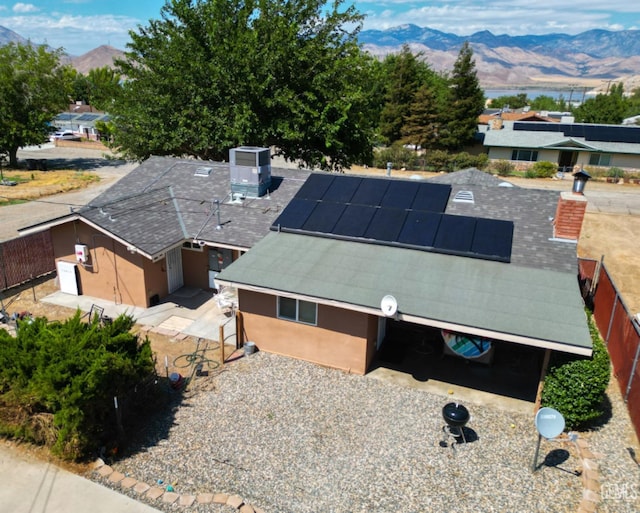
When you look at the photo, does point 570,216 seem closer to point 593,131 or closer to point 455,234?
point 455,234

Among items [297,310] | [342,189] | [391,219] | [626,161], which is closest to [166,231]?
[297,310]

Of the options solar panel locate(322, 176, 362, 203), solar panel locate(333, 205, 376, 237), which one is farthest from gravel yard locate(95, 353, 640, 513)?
solar panel locate(322, 176, 362, 203)

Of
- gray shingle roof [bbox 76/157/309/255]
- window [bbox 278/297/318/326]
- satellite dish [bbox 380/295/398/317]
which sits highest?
gray shingle roof [bbox 76/157/309/255]

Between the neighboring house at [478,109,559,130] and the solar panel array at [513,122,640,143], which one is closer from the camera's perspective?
the solar panel array at [513,122,640,143]

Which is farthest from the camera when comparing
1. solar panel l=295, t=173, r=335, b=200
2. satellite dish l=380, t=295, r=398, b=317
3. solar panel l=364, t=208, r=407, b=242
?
solar panel l=295, t=173, r=335, b=200

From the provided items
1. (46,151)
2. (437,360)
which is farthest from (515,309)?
(46,151)

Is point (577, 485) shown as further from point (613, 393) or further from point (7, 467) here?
point (7, 467)

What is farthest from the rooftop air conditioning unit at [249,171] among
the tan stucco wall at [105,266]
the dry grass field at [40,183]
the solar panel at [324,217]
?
the dry grass field at [40,183]

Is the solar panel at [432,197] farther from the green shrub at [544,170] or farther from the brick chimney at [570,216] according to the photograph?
the green shrub at [544,170]

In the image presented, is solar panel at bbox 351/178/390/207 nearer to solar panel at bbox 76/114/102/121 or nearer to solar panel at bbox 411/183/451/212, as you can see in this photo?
solar panel at bbox 411/183/451/212
